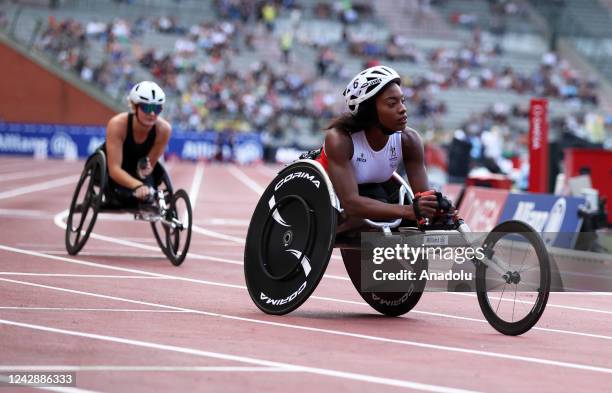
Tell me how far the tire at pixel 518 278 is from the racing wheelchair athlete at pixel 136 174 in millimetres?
5372

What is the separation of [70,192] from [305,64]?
2950 cm

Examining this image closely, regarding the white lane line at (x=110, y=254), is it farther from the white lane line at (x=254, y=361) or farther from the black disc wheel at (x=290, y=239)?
the white lane line at (x=254, y=361)

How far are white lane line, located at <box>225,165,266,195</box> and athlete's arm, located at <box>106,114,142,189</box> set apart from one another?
17487 mm

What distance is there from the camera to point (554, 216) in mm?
15594

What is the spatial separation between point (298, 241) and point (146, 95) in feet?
16.7

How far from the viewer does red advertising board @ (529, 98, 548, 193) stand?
17656 mm

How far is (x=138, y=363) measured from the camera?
20.7 feet

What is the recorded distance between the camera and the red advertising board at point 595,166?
1920 centimetres

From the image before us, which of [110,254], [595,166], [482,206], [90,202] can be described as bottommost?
[110,254]

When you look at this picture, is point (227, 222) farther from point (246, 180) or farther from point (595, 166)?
point (246, 180)

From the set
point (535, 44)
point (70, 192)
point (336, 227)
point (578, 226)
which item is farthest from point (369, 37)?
point (336, 227)

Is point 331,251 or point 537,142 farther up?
point 537,142

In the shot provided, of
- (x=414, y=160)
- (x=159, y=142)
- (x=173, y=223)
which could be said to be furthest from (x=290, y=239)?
(x=159, y=142)

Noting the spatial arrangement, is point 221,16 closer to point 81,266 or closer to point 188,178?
point 188,178
